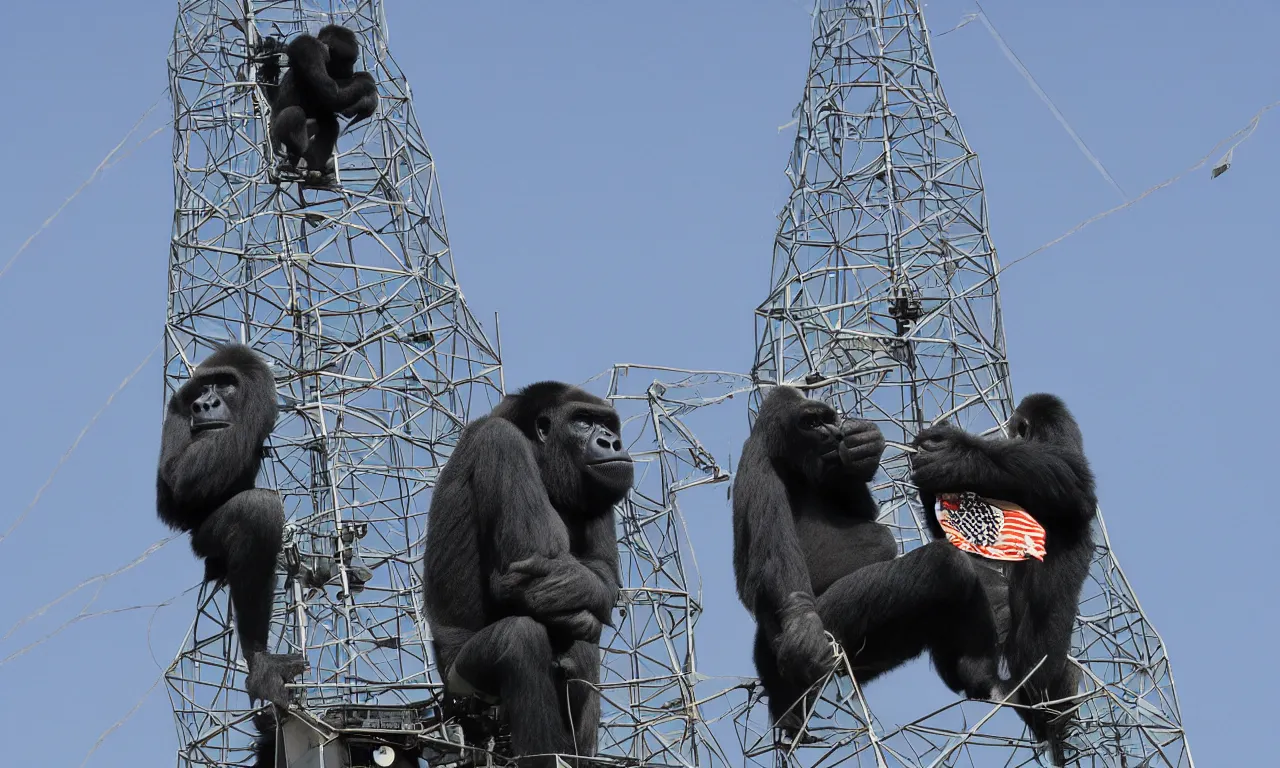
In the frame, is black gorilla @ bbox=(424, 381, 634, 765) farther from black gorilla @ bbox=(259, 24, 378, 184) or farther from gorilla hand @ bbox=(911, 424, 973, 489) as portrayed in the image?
black gorilla @ bbox=(259, 24, 378, 184)

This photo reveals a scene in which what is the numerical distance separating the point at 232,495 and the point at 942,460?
5232 millimetres

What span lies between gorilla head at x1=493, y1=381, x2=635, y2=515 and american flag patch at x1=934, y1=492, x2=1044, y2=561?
2.34 m

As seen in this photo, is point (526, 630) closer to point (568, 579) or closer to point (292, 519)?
point (568, 579)

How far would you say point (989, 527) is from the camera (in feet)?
59.1

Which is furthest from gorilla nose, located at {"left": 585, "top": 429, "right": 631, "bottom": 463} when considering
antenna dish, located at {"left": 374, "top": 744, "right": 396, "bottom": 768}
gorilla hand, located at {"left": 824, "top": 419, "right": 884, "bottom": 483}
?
antenna dish, located at {"left": 374, "top": 744, "right": 396, "bottom": 768}

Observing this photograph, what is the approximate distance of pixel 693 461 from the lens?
21047 millimetres

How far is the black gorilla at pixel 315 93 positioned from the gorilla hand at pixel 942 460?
7138 mm

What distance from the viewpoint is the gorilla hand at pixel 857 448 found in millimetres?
17906

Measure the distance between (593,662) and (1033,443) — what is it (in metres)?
3.54

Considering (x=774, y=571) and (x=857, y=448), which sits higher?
(x=857, y=448)

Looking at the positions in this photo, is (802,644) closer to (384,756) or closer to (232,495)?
(384,756)

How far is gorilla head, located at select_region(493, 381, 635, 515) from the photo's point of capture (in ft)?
58.5

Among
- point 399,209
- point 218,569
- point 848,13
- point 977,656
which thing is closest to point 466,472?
point 218,569

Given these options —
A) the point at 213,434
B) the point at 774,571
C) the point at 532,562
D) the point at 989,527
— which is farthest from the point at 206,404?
the point at 989,527
